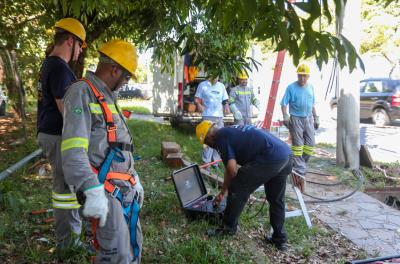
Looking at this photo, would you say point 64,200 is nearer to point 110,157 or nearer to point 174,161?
point 110,157

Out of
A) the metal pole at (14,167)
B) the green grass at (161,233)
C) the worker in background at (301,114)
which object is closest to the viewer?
the green grass at (161,233)

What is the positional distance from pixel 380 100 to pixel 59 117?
1419 cm

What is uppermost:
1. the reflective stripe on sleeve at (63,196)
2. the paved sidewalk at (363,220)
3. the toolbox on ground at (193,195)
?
the reflective stripe on sleeve at (63,196)

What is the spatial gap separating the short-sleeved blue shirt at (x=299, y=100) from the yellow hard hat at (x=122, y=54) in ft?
15.6

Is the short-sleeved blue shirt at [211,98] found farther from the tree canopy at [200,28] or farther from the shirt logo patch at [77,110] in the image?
the shirt logo patch at [77,110]

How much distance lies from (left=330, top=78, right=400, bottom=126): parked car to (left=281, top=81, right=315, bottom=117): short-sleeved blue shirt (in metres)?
9.17

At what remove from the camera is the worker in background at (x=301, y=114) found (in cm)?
685

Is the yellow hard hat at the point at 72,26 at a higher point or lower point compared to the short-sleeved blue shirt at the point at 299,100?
higher

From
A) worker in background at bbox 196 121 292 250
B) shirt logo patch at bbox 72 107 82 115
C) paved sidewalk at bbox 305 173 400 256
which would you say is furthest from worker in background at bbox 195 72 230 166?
shirt logo patch at bbox 72 107 82 115

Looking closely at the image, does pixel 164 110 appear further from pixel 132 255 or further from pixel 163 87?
pixel 132 255

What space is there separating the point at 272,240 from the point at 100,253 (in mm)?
2499

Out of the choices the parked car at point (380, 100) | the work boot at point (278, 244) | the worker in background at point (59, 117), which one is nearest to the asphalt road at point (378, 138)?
the parked car at point (380, 100)

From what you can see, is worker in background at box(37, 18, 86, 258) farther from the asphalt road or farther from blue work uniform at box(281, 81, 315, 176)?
the asphalt road

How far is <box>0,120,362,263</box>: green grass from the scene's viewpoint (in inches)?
149
